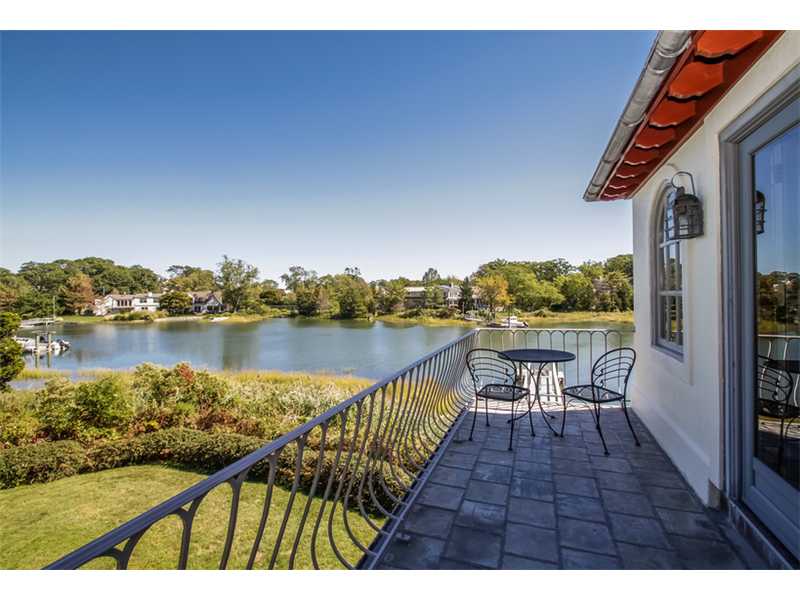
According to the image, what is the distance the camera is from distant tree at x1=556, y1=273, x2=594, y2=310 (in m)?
29.7

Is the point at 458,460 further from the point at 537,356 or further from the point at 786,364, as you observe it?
the point at 786,364

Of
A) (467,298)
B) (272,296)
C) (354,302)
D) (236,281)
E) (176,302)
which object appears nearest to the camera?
(467,298)

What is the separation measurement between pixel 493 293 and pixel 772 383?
1348 inches

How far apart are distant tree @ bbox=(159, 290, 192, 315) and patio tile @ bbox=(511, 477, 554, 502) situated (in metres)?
50.8

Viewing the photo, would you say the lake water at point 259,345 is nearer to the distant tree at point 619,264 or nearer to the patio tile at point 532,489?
the patio tile at point 532,489

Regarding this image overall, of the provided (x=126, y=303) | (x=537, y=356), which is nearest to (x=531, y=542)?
(x=537, y=356)

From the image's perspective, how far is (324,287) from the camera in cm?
4641

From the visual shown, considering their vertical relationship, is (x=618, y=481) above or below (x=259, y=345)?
above

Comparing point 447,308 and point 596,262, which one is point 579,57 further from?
point 596,262

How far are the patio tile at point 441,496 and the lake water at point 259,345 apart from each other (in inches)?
530

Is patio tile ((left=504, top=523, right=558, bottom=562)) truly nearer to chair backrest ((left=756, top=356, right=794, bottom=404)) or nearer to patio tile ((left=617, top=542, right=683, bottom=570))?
patio tile ((left=617, top=542, right=683, bottom=570))

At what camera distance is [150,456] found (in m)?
6.11

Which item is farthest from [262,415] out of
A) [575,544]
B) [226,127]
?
[226,127]
